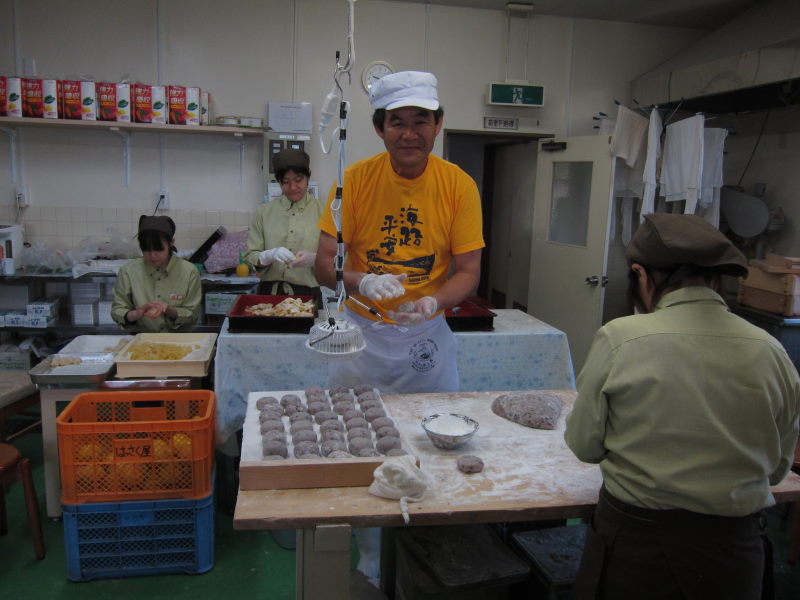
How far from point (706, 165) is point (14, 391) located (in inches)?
192

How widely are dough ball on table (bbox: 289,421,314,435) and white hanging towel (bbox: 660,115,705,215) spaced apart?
3610 mm

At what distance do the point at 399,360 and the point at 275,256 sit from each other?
4.30ft

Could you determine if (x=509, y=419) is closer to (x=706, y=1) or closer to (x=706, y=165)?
(x=706, y=165)

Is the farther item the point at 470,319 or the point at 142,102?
the point at 142,102

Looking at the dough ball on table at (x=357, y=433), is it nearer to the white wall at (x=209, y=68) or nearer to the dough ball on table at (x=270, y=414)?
the dough ball on table at (x=270, y=414)

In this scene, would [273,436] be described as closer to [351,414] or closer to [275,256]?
[351,414]

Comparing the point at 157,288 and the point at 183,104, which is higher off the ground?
the point at 183,104

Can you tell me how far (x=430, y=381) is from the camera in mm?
2422

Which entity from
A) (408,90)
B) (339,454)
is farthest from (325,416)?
(408,90)

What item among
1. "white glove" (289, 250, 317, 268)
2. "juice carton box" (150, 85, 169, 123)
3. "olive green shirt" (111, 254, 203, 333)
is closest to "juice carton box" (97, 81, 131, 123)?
"juice carton box" (150, 85, 169, 123)

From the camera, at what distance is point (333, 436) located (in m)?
1.82

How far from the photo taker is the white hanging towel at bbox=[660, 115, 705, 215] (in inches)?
172

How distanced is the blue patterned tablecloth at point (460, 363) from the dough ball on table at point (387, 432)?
1.12m

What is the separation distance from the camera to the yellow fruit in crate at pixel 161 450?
231 cm
